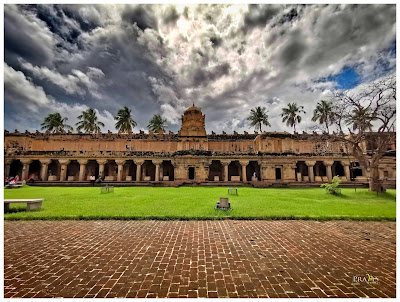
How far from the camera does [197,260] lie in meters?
4.88

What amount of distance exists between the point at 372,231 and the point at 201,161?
77.2 ft

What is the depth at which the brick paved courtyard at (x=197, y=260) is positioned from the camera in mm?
3699

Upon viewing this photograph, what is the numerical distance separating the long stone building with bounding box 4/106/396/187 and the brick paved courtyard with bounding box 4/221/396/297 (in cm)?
1854

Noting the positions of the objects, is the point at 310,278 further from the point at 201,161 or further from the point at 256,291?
the point at 201,161

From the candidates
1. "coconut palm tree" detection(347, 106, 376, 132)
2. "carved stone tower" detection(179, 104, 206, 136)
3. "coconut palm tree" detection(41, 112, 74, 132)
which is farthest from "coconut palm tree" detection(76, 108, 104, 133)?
"coconut palm tree" detection(347, 106, 376, 132)

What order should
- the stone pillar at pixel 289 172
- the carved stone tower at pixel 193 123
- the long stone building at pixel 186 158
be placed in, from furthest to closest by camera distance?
1. the carved stone tower at pixel 193 123
2. the stone pillar at pixel 289 172
3. the long stone building at pixel 186 158

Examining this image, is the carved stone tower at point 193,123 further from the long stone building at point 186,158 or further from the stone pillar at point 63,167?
the stone pillar at point 63,167

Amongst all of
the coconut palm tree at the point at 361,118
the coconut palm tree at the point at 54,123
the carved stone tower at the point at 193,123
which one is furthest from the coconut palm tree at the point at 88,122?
the coconut palm tree at the point at 361,118

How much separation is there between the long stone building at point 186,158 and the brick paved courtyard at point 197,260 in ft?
60.8

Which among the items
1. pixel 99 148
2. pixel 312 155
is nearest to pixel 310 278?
pixel 312 155

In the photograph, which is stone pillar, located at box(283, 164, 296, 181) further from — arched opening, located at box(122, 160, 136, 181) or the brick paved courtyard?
arched opening, located at box(122, 160, 136, 181)

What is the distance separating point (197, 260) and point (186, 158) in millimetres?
25110

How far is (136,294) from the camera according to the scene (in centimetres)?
359

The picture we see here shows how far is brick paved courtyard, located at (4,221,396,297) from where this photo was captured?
12.1ft
